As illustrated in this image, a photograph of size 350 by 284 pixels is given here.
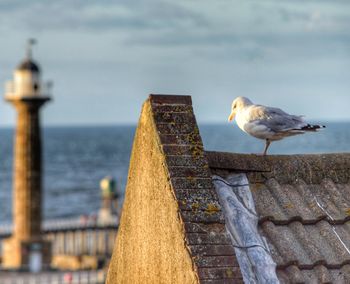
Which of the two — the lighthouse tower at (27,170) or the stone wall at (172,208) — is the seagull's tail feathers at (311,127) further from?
the lighthouse tower at (27,170)

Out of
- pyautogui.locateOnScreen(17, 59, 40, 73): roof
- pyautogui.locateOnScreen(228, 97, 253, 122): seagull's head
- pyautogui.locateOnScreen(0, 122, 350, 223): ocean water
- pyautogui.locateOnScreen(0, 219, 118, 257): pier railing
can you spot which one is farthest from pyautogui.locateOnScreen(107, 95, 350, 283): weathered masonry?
pyautogui.locateOnScreen(0, 122, 350, 223): ocean water

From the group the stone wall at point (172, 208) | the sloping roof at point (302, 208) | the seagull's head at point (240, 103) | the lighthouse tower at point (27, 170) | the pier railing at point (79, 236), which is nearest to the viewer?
the stone wall at point (172, 208)

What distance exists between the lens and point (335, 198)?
6.57 m

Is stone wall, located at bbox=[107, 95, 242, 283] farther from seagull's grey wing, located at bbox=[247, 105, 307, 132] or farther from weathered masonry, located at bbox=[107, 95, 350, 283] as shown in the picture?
seagull's grey wing, located at bbox=[247, 105, 307, 132]

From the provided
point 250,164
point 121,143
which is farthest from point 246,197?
point 121,143

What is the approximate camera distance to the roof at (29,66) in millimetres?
45844

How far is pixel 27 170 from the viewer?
43.8 m

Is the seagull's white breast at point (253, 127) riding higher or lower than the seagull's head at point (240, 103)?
lower

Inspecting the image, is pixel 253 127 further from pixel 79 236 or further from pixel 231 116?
pixel 79 236

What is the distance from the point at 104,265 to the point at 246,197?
4012cm

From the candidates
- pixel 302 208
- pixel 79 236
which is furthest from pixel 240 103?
pixel 79 236

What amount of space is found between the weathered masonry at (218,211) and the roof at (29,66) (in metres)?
39.4

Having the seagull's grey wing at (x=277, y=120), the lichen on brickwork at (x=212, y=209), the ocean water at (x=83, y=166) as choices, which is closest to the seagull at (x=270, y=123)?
the seagull's grey wing at (x=277, y=120)

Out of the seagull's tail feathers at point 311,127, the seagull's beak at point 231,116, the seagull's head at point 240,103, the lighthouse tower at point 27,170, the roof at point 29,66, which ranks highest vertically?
the roof at point 29,66
